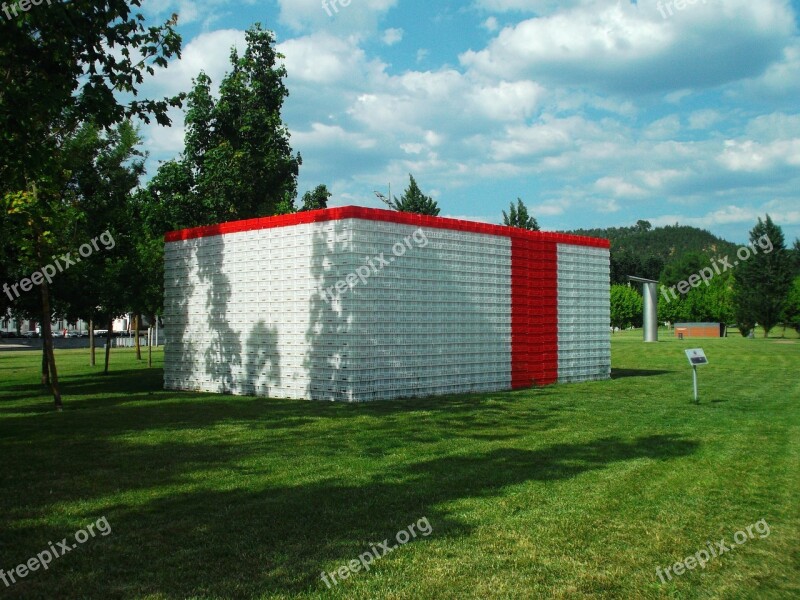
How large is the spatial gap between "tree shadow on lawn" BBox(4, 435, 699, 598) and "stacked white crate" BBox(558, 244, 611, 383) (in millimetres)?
12876

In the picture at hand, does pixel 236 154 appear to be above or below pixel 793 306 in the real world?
above

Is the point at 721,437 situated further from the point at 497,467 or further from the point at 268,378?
the point at 268,378

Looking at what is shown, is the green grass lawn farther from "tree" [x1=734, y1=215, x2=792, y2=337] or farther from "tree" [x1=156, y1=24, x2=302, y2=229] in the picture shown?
"tree" [x1=734, y1=215, x2=792, y2=337]

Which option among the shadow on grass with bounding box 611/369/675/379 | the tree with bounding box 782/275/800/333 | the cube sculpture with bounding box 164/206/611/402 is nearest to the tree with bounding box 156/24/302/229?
the cube sculpture with bounding box 164/206/611/402

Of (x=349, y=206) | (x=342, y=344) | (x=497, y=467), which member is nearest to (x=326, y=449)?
(x=497, y=467)

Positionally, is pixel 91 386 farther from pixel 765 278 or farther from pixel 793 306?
pixel 793 306

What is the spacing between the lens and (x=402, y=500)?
24.2 ft

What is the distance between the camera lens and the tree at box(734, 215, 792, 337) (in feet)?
224

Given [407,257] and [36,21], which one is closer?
[36,21]

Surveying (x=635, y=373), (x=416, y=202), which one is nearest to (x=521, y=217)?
(x=416, y=202)

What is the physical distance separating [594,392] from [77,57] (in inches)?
580

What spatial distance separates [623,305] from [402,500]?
106 meters

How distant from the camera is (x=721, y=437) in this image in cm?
1156

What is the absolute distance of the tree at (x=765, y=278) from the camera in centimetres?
→ 6831
